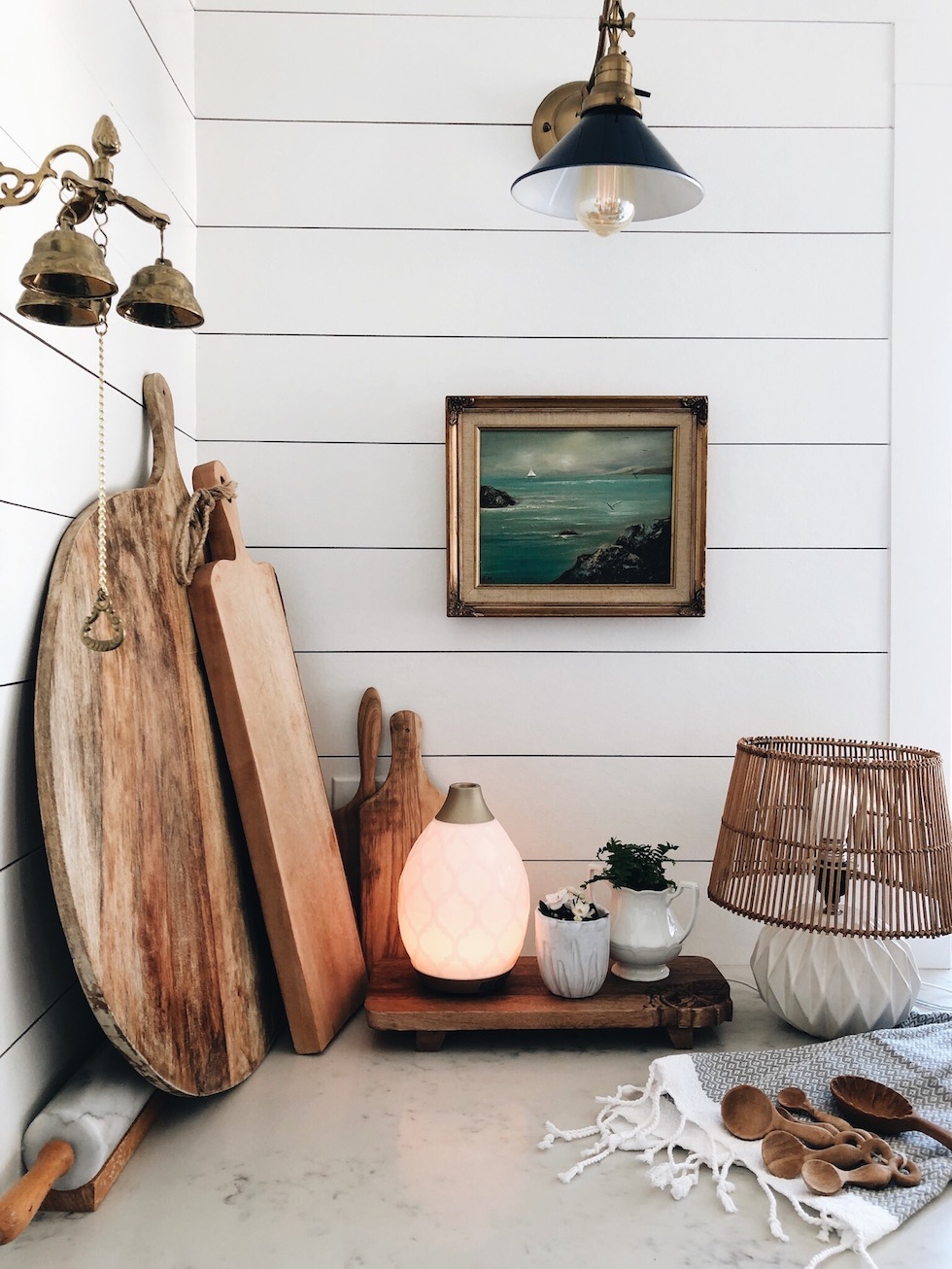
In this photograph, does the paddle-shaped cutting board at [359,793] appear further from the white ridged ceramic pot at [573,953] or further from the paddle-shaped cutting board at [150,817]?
the white ridged ceramic pot at [573,953]

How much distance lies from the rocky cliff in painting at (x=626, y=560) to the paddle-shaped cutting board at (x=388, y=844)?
1.10 feet

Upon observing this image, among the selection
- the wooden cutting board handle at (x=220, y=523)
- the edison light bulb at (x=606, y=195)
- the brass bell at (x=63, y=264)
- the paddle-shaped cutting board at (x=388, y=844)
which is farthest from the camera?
the paddle-shaped cutting board at (x=388, y=844)

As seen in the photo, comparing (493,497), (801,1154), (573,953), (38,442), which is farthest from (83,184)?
(801,1154)

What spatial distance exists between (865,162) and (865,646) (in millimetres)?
697

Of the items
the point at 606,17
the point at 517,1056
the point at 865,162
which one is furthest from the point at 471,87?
the point at 517,1056

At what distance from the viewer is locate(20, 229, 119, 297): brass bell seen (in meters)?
0.73

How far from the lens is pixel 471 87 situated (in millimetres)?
1412

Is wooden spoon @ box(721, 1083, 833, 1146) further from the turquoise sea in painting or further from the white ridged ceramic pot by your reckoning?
the turquoise sea in painting

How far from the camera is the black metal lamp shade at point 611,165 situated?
92cm

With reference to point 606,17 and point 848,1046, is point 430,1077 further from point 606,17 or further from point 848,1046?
point 606,17

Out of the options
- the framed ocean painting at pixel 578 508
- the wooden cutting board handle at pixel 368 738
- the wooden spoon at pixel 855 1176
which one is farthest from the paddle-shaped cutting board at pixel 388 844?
the wooden spoon at pixel 855 1176

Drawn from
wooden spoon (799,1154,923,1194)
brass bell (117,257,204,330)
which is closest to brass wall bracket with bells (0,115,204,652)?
brass bell (117,257,204,330)

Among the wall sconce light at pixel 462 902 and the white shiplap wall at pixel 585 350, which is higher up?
the white shiplap wall at pixel 585 350

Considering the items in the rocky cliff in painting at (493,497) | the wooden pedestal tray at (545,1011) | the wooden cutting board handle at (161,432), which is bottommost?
the wooden pedestal tray at (545,1011)
